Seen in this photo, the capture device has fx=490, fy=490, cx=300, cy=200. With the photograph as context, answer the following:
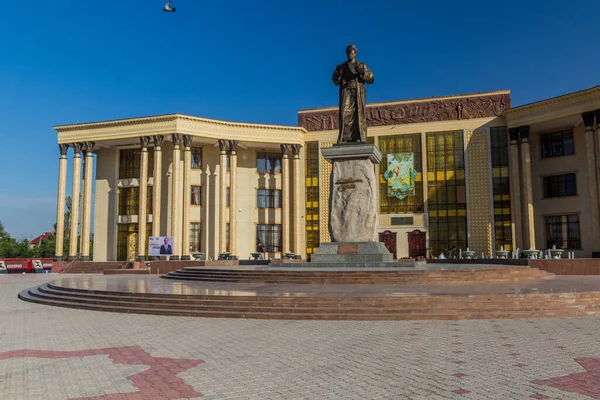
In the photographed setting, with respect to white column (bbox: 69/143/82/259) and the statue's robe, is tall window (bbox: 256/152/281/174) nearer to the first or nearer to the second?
white column (bbox: 69/143/82/259)

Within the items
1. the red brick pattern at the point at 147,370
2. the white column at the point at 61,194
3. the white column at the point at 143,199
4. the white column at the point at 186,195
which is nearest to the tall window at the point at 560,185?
the white column at the point at 186,195

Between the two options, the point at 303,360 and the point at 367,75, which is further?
the point at 367,75

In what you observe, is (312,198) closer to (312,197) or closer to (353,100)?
(312,197)

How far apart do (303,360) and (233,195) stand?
1255 inches

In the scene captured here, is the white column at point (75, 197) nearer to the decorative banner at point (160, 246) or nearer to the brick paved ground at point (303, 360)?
the decorative banner at point (160, 246)

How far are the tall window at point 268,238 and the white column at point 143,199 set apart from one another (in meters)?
8.87

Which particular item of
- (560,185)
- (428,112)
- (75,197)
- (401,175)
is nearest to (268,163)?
(401,175)

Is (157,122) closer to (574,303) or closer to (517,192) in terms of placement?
(517,192)

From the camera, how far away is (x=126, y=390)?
4.82 meters

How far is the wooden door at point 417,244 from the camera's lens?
37.0 meters

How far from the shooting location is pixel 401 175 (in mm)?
37906

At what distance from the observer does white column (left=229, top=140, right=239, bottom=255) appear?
3681 cm

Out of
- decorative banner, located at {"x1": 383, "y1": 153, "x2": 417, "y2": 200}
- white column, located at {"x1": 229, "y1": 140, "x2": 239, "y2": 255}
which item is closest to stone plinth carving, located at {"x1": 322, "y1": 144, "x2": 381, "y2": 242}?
white column, located at {"x1": 229, "y1": 140, "x2": 239, "y2": 255}

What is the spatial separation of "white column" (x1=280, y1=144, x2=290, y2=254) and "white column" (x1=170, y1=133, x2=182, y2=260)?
8.04m
